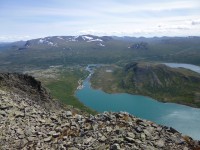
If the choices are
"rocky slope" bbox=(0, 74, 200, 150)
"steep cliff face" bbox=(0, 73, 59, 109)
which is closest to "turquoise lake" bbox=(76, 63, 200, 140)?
"steep cliff face" bbox=(0, 73, 59, 109)

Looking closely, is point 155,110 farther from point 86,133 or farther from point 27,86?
point 86,133

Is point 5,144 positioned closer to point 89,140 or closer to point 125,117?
point 89,140

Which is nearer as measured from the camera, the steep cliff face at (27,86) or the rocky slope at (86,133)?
the rocky slope at (86,133)

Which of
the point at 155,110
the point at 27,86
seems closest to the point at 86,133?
the point at 27,86

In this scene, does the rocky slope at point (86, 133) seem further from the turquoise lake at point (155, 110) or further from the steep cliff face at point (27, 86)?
the turquoise lake at point (155, 110)

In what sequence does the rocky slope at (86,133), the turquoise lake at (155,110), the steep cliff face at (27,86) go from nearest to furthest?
the rocky slope at (86,133), the steep cliff face at (27,86), the turquoise lake at (155,110)

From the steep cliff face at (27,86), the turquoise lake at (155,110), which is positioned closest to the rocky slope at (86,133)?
the steep cliff face at (27,86)
